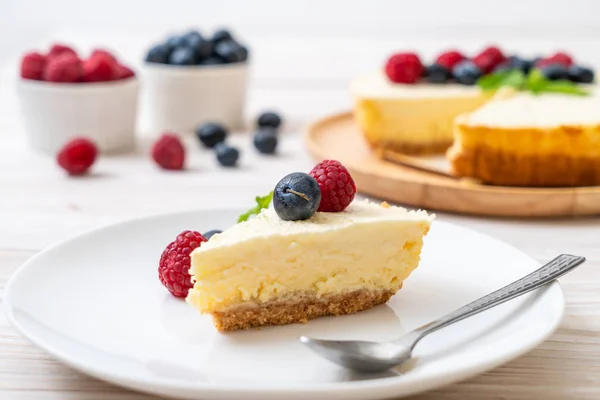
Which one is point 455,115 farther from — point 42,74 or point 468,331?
point 468,331

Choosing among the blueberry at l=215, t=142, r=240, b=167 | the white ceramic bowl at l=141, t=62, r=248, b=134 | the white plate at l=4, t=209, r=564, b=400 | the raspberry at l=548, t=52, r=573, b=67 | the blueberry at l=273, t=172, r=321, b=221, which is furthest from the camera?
the white ceramic bowl at l=141, t=62, r=248, b=134

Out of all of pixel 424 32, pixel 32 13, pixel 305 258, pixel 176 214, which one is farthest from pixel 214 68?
pixel 32 13

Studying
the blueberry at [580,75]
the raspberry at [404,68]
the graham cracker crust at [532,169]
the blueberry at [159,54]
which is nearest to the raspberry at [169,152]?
the blueberry at [159,54]

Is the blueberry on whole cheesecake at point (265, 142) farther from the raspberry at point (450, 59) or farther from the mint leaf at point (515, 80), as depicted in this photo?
the mint leaf at point (515, 80)

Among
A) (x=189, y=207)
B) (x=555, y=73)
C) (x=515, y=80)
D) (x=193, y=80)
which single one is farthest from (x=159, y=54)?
(x=555, y=73)

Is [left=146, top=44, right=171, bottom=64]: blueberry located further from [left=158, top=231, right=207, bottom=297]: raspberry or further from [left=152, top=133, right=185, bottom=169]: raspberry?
[left=158, top=231, right=207, bottom=297]: raspberry

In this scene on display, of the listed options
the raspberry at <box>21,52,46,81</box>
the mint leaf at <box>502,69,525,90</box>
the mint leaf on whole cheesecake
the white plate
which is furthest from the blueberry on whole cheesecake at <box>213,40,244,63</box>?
the white plate
